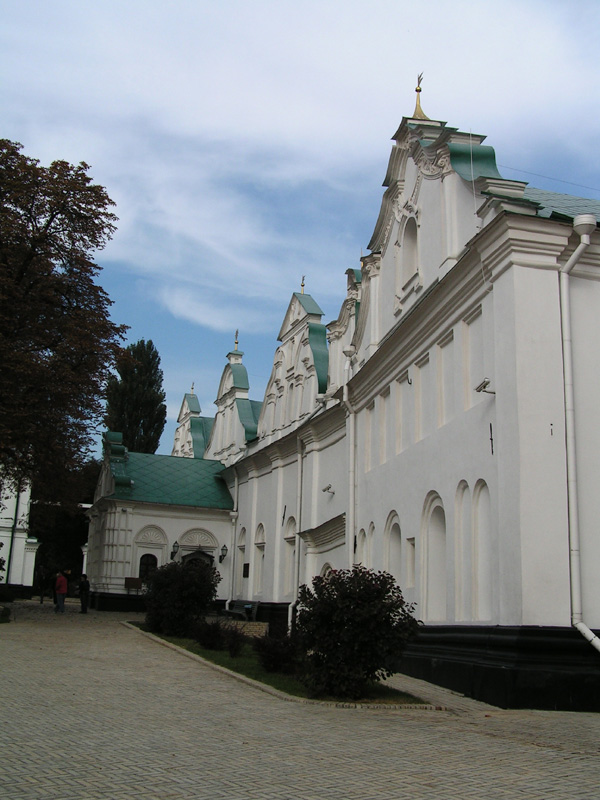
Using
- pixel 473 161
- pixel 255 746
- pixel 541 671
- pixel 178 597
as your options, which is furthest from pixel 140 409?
pixel 255 746

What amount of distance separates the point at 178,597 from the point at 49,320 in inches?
375

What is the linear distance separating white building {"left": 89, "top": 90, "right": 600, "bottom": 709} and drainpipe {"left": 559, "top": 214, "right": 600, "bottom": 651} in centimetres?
3

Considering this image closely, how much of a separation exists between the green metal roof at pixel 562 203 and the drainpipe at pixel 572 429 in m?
1.15

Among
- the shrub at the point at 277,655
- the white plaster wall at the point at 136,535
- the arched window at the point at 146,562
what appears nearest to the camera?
the shrub at the point at 277,655

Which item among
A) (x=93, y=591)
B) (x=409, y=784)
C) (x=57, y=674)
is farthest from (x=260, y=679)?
(x=93, y=591)

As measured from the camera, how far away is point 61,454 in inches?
1055

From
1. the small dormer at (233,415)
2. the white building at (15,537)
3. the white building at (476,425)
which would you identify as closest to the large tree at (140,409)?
the white building at (15,537)

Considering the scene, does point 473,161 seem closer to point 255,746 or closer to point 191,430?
point 255,746

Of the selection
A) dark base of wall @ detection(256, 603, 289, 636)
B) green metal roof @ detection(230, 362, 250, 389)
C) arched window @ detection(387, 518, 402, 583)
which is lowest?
dark base of wall @ detection(256, 603, 289, 636)

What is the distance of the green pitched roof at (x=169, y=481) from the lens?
37375mm

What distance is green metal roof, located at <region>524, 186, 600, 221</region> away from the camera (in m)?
15.5

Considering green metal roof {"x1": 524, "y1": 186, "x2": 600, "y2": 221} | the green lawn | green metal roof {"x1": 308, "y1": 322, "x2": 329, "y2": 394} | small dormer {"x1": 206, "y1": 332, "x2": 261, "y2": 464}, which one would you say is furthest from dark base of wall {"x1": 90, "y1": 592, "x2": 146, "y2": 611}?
green metal roof {"x1": 524, "y1": 186, "x2": 600, "y2": 221}

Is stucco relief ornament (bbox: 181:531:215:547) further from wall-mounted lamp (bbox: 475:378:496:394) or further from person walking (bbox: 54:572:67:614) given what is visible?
wall-mounted lamp (bbox: 475:378:496:394)

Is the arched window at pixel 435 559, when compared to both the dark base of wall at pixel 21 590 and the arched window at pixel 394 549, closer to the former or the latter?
the arched window at pixel 394 549
